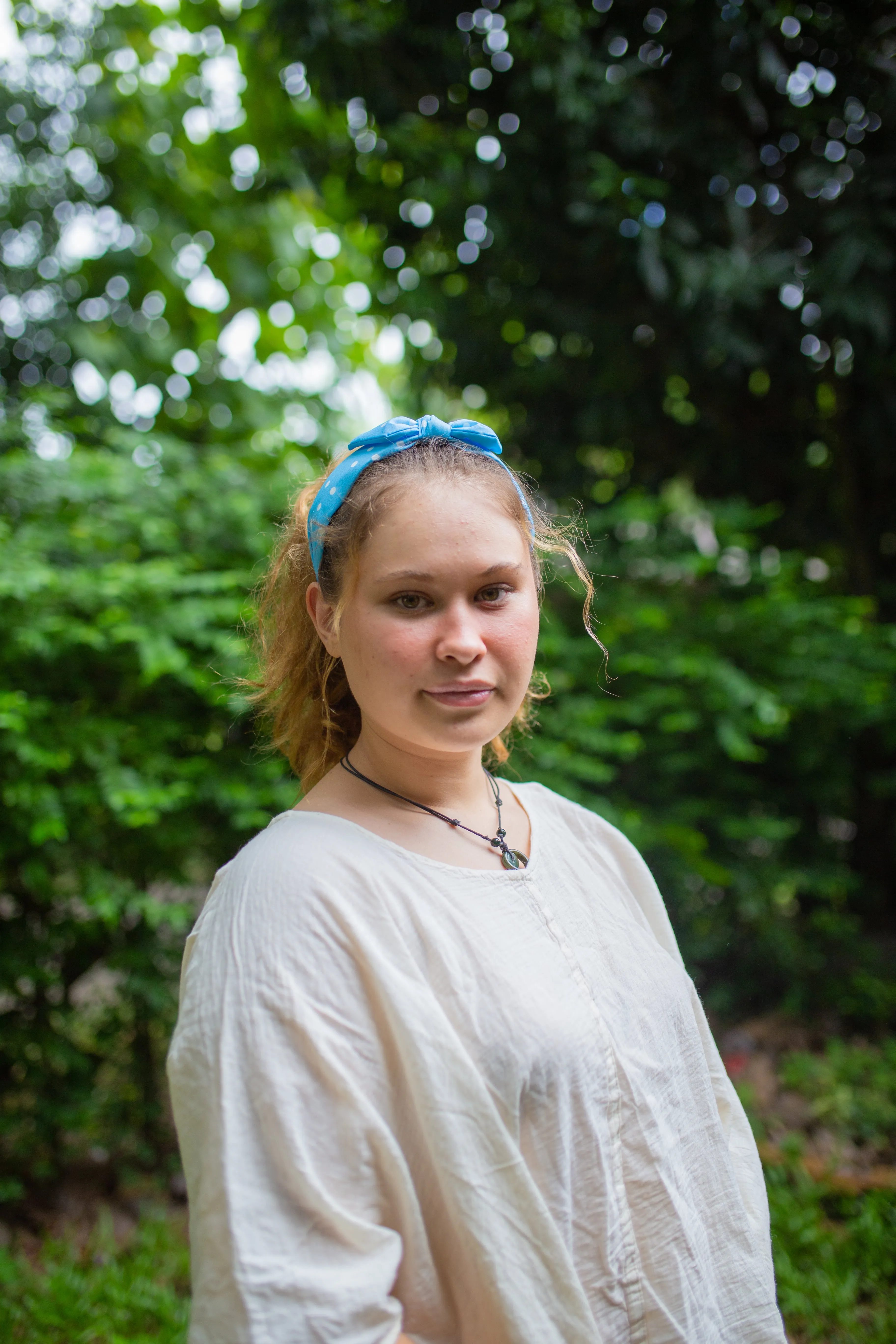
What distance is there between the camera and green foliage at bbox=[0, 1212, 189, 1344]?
2.43m

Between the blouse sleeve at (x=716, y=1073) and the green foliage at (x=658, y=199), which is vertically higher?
the green foliage at (x=658, y=199)

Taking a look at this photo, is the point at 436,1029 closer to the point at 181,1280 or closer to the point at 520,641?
the point at 520,641

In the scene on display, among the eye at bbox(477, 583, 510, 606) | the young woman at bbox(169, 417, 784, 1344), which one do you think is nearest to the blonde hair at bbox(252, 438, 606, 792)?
the young woman at bbox(169, 417, 784, 1344)

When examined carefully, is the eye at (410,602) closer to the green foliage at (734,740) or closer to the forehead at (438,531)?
the forehead at (438,531)

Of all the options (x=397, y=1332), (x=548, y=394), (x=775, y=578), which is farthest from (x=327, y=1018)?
(x=548, y=394)

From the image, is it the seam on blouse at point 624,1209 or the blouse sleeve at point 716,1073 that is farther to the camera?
the blouse sleeve at point 716,1073

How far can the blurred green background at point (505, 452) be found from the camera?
114 inches

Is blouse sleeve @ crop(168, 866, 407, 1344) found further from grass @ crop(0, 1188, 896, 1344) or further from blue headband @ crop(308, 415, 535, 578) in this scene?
grass @ crop(0, 1188, 896, 1344)

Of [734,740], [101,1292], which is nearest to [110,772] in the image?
[101,1292]

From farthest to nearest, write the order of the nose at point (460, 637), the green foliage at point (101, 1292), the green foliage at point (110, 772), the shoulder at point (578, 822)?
the green foliage at point (110, 772), the green foliage at point (101, 1292), the shoulder at point (578, 822), the nose at point (460, 637)

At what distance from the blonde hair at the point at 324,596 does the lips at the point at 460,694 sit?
0.63 ft

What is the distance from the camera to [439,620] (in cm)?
117

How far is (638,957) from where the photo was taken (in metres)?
1.34

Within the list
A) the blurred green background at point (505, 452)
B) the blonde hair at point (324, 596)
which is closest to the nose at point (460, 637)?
the blonde hair at point (324, 596)
